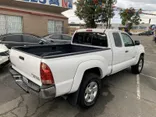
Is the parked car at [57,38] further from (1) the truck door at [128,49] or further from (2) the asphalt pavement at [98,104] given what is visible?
(2) the asphalt pavement at [98,104]

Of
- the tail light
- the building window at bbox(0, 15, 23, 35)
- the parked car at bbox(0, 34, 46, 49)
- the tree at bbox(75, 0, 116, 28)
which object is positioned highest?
the tree at bbox(75, 0, 116, 28)

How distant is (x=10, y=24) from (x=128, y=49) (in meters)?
11.6

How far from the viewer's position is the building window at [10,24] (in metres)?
11.7

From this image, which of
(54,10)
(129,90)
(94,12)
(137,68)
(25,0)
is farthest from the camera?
(94,12)

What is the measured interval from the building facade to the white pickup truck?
392 inches

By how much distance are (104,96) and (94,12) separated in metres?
15.8

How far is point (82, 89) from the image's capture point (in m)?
2.85

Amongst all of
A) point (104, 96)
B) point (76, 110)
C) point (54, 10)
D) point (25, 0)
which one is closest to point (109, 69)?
point (104, 96)

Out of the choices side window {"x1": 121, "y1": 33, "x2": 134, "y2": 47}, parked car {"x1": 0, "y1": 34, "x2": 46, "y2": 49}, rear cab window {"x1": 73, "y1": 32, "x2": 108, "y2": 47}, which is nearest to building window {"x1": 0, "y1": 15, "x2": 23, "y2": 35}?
parked car {"x1": 0, "y1": 34, "x2": 46, "y2": 49}

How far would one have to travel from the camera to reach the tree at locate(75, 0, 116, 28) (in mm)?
16719

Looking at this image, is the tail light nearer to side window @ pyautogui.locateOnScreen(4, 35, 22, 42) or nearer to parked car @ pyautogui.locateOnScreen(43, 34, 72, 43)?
side window @ pyautogui.locateOnScreen(4, 35, 22, 42)

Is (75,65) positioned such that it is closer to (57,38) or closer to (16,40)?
(16,40)

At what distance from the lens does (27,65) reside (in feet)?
8.59

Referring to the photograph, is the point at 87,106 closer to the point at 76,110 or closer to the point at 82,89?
the point at 76,110
